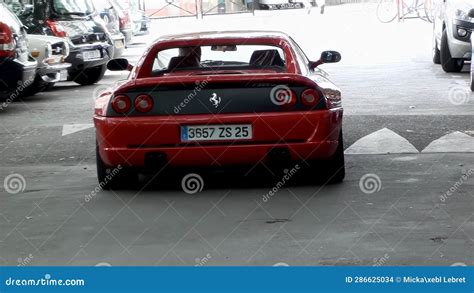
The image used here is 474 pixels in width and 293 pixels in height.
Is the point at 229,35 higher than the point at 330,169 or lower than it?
higher

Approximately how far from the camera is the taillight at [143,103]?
955cm

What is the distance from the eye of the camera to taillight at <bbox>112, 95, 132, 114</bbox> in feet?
31.4

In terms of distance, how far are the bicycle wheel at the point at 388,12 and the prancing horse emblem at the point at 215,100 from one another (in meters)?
34.5

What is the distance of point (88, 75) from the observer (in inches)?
907

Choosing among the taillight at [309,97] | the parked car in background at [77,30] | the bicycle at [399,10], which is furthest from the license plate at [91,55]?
the bicycle at [399,10]

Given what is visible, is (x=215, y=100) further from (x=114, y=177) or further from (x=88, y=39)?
(x=88, y=39)

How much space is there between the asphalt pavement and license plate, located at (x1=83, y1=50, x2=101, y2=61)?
569 centimetres

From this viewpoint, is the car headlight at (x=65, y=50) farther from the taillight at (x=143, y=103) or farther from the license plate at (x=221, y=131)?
the license plate at (x=221, y=131)

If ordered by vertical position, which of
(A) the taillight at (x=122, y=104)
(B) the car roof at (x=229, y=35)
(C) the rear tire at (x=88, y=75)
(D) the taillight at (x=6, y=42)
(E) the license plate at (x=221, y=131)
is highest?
(B) the car roof at (x=229, y=35)

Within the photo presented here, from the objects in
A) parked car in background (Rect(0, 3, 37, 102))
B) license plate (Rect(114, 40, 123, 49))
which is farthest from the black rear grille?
parked car in background (Rect(0, 3, 37, 102))

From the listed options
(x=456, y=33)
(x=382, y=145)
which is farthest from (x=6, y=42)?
(x=456, y=33)

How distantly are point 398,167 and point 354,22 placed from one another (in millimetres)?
33559

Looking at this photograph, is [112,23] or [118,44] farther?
[112,23]

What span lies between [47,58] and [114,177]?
1039 centimetres
